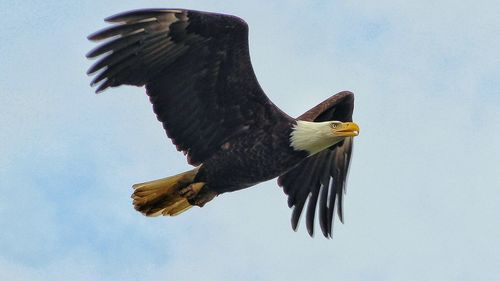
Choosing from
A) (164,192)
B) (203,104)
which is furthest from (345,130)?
(164,192)

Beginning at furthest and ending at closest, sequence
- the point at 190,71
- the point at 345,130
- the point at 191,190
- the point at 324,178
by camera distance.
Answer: the point at 324,178 < the point at 345,130 < the point at 191,190 < the point at 190,71

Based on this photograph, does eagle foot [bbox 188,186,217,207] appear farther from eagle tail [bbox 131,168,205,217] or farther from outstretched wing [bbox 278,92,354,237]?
outstretched wing [bbox 278,92,354,237]

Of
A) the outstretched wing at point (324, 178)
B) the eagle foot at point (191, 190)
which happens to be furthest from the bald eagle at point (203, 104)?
the outstretched wing at point (324, 178)

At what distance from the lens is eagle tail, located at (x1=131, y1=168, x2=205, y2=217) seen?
16.0m

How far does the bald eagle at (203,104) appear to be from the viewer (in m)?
15.3

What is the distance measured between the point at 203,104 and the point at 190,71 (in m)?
0.48

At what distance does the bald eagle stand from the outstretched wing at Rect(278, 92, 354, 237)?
48.9 inches

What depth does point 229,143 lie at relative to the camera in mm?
15992

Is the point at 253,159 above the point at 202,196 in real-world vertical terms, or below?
above

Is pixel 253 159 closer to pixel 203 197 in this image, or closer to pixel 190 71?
pixel 203 197

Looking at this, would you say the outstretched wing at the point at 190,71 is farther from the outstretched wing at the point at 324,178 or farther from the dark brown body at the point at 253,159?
the outstretched wing at the point at 324,178

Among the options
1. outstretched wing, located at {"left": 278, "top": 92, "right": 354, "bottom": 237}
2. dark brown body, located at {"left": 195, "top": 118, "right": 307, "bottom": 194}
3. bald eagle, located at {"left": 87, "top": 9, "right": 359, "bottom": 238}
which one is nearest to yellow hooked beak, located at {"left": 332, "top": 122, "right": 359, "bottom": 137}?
bald eagle, located at {"left": 87, "top": 9, "right": 359, "bottom": 238}

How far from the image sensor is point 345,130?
634 inches

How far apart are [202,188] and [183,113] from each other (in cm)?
89
